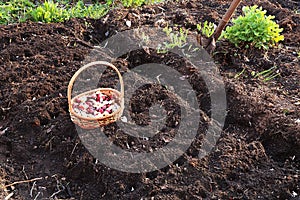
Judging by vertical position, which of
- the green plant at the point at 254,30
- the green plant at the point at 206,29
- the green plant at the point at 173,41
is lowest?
the green plant at the point at 173,41

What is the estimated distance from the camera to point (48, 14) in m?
4.66

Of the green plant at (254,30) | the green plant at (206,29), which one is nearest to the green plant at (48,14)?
the green plant at (206,29)

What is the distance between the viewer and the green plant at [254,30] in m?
3.96

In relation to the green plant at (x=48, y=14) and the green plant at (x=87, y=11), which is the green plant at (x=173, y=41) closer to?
the green plant at (x=87, y=11)

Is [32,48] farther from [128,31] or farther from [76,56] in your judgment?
[128,31]

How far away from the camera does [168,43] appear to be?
409 cm

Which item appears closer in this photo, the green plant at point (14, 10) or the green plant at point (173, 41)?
the green plant at point (173, 41)

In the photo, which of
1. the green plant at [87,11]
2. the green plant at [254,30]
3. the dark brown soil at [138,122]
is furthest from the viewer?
the green plant at [87,11]

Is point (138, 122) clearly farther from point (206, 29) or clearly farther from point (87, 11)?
point (87, 11)

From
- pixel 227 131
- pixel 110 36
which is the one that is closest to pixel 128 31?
pixel 110 36

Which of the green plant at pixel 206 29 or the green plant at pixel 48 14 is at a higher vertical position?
the green plant at pixel 206 29

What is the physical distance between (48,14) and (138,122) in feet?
6.33

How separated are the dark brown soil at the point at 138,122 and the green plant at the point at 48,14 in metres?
0.20

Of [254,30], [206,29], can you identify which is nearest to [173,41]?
[206,29]
